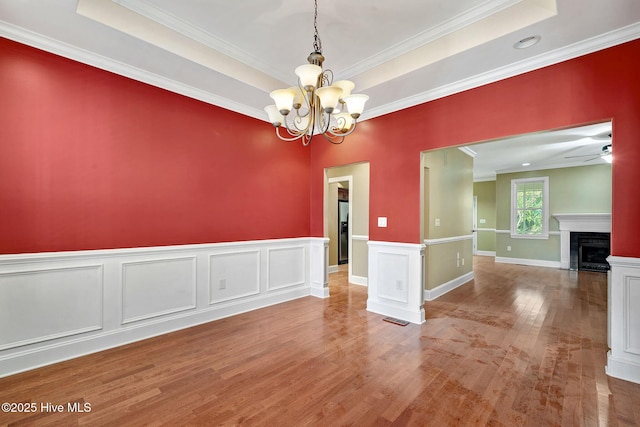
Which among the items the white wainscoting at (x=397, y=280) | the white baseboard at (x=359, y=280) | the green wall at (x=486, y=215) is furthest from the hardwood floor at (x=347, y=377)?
the green wall at (x=486, y=215)

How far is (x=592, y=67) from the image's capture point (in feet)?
7.97

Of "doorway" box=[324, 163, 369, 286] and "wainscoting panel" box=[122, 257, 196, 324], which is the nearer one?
"wainscoting panel" box=[122, 257, 196, 324]

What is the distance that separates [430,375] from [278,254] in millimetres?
2650

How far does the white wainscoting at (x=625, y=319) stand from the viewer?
7.32ft

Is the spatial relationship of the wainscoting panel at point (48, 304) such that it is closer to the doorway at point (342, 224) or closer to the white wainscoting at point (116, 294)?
the white wainscoting at point (116, 294)

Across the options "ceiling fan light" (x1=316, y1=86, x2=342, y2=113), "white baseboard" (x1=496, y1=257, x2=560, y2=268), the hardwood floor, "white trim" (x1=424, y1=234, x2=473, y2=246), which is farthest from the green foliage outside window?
"ceiling fan light" (x1=316, y1=86, x2=342, y2=113)

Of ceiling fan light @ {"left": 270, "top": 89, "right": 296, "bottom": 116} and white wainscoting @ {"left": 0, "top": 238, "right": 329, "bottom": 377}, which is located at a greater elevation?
ceiling fan light @ {"left": 270, "top": 89, "right": 296, "bottom": 116}

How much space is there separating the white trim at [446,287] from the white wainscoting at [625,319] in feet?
7.38

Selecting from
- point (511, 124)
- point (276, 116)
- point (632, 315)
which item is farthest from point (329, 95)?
point (632, 315)

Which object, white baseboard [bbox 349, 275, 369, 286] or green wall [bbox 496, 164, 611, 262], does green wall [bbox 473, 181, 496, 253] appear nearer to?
green wall [bbox 496, 164, 611, 262]

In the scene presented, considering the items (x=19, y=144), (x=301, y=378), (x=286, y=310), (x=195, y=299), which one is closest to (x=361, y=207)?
(x=286, y=310)

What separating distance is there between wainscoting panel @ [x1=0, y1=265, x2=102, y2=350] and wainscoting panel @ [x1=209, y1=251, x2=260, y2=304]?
1.18 m

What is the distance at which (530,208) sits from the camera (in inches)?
315

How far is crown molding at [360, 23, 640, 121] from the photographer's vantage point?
2.29m
